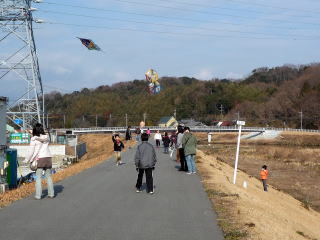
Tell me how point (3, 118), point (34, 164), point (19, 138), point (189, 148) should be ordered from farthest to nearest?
point (19, 138) → point (189, 148) → point (3, 118) → point (34, 164)

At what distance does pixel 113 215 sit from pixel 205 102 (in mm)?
134858

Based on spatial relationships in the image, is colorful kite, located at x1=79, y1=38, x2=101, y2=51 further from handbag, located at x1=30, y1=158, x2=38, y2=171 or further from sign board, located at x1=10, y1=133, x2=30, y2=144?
handbag, located at x1=30, y1=158, x2=38, y2=171

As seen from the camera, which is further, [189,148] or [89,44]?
[89,44]

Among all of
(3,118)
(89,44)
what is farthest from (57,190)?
(89,44)

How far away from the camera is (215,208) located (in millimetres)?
10125

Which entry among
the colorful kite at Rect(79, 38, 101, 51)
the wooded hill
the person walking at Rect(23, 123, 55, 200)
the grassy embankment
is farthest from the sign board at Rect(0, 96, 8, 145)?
the wooded hill

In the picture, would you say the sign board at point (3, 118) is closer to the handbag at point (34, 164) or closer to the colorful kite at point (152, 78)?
the handbag at point (34, 164)

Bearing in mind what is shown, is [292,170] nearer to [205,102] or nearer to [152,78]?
[152,78]

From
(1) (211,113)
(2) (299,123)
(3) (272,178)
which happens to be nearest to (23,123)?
(3) (272,178)

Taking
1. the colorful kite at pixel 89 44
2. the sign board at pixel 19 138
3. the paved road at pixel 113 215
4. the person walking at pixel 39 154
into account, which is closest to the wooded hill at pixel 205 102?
the sign board at pixel 19 138

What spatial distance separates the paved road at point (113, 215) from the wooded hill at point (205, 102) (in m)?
107

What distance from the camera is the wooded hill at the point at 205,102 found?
413ft

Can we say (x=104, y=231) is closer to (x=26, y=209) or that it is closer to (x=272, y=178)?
(x=26, y=209)

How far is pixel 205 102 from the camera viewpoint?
470ft
